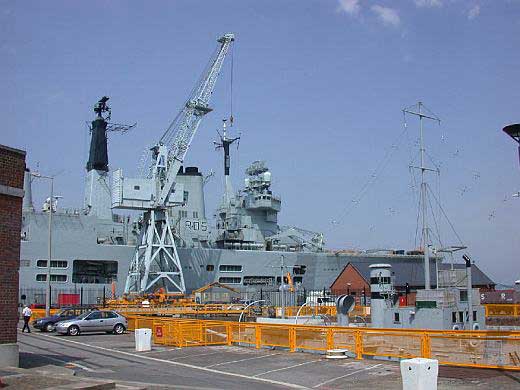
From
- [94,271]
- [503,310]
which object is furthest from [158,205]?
[503,310]

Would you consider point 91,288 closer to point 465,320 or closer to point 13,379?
point 465,320

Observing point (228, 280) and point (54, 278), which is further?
point (228, 280)

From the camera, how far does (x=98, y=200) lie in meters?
72.1

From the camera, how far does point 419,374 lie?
1156cm

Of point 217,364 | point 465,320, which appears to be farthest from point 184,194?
point 217,364

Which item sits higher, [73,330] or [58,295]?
[58,295]

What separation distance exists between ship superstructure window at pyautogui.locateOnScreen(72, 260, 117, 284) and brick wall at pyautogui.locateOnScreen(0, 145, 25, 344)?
5117cm

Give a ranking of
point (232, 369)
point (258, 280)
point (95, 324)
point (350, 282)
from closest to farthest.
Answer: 1. point (232, 369)
2. point (95, 324)
3. point (350, 282)
4. point (258, 280)

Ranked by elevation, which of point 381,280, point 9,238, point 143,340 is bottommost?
point 143,340

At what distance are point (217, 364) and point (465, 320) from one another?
45.0 feet

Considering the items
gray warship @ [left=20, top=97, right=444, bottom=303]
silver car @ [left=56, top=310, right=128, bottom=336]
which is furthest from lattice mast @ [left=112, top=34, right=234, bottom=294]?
silver car @ [left=56, top=310, right=128, bottom=336]

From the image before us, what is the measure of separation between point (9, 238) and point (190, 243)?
204 ft

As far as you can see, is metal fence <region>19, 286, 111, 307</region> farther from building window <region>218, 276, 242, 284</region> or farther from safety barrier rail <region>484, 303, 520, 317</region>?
safety barrier rail <region>484, 303, 520, 317</region>

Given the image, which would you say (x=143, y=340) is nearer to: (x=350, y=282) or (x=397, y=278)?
(x=350, y=282)
